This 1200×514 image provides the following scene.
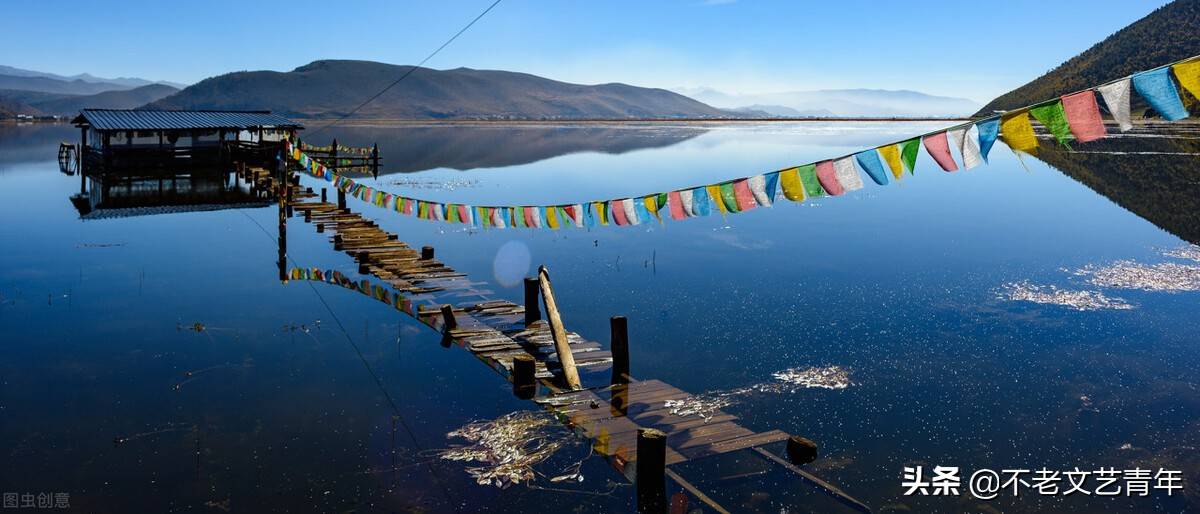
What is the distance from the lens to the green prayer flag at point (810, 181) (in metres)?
13.9

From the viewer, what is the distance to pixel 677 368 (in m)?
16.7

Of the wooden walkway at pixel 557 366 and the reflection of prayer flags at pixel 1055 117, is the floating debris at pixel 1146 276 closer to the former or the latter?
the reflection of prayer flags at pixel 1055 117

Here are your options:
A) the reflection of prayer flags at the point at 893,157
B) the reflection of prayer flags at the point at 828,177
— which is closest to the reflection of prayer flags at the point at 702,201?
the reflection of prayer flags at the point at 828,177

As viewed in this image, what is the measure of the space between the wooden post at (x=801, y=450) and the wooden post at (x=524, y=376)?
14.4ft

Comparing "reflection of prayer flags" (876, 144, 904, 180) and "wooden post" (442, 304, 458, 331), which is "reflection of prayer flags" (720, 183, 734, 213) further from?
"wooden post" (442, 304, 458, 331)

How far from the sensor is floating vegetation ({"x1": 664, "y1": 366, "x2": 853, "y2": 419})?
14134mm

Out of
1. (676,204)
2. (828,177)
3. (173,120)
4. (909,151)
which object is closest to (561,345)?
(676,204)

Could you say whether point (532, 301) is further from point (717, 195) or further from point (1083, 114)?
point (1083, 114)

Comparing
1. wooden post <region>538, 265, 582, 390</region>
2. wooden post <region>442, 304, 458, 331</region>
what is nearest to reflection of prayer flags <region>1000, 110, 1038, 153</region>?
wooden post <region>538, 265, 582, 390</region>

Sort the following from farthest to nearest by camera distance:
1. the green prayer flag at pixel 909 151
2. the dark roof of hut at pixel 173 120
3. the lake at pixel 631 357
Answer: the dark roof of hut at pixel 173 120
the green prayer flag at pixel 909 151
the lake at pixel 631 357

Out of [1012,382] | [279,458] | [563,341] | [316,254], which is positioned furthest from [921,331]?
[316,254]

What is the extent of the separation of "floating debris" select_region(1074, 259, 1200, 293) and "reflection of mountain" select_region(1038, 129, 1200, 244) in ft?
19.7

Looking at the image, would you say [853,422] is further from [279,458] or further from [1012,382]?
[279,458]

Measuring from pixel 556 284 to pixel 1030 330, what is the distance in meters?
11.2
